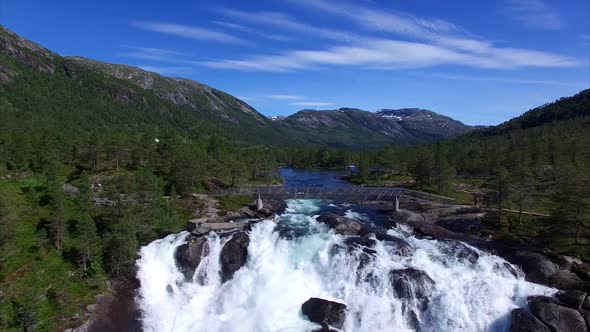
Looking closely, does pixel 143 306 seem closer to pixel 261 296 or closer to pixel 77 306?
pixel 77 306

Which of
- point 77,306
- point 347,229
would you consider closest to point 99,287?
point 77,306

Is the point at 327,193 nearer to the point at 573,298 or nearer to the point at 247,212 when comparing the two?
the point at 247,212

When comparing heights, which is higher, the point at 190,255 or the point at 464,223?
the point at 464,223

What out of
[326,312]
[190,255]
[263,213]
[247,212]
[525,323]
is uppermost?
[263,213]

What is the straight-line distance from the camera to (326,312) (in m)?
43.2

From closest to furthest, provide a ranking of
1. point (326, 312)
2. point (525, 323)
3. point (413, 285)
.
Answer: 1. point (525, 323)
2. point (326, 312)
3. point (413, 285)

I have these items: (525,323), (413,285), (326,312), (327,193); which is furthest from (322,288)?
(327,193)

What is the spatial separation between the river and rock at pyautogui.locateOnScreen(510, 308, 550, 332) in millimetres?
1396

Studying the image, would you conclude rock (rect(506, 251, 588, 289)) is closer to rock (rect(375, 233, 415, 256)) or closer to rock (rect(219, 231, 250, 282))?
rock (rect(375, 233, 415, 256))

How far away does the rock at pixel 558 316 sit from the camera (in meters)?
37.3

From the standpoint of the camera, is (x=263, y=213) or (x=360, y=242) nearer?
(x=360, y=242)

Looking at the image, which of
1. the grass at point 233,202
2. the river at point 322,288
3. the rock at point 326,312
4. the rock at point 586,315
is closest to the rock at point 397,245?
the river at point 322,288

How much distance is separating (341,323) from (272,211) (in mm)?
35552

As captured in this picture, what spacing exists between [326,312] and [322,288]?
576 centimetres
